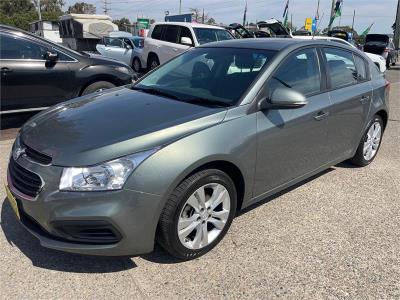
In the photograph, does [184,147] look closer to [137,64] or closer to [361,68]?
[361,68]

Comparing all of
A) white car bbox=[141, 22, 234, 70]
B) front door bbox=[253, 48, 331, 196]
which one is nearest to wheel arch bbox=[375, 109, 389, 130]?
front door bbox=[253, 48, 331, 196]

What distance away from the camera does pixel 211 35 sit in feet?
40.0

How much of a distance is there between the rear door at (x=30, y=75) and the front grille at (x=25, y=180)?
3.48 metres

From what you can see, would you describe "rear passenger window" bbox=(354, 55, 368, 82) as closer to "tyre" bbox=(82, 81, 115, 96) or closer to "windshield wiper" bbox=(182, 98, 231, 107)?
"windshield wiper" bbox=(182, 98, 231, 107)

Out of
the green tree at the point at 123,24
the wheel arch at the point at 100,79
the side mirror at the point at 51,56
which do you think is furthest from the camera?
the green tree at the point at 123,24

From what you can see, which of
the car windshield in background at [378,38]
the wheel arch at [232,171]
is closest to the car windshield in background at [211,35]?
the wheel arch at [232,171]

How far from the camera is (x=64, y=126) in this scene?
3.10 metres

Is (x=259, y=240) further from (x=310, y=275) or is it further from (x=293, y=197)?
(x=293, y=197)

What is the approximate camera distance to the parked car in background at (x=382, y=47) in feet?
74.3

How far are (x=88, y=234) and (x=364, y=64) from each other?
Result: 387 centimetres

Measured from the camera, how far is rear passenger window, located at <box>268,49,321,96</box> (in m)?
3.57

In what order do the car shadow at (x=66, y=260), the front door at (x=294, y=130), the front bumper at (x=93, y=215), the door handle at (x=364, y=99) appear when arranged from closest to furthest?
the front bumper at (x=93, y=215), the car shadow at (x=66, y=260), the front door at (x=294, y=130), the door handle at (x=364, y=99)

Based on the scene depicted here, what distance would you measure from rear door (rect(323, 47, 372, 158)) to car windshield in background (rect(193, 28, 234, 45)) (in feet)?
25.2

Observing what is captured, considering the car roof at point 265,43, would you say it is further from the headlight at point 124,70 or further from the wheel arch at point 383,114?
the headlight at point 124,70
